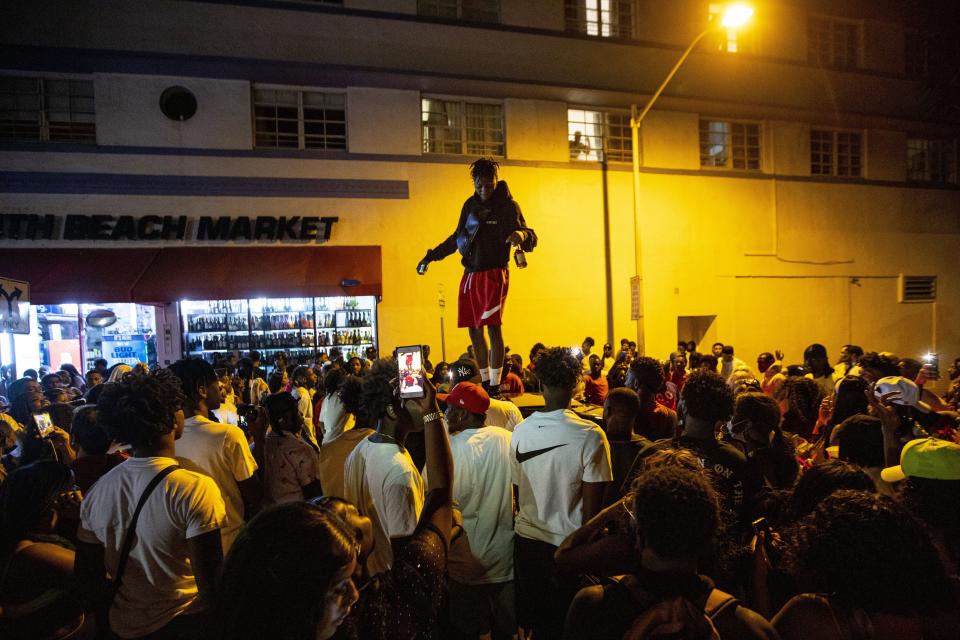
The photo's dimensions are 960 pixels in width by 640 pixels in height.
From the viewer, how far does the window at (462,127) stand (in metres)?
14.4

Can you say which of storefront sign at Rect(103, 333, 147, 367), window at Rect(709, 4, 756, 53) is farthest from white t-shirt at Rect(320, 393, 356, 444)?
window at Rect(709, 4, 756, 53)

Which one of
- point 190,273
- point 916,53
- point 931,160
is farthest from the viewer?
point 931,160

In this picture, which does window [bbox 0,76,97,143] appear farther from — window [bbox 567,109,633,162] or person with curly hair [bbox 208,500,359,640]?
person with curly hair [bbox 208,500,359,640]

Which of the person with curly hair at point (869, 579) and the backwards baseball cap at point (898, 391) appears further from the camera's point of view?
the backwards baseball cap at point (898, 391)

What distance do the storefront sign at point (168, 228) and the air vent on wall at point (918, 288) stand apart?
1890cm

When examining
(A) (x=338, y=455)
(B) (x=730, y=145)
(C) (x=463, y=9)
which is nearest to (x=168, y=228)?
(C) (x=463, y=9)

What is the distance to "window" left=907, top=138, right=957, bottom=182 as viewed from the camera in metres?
19.3

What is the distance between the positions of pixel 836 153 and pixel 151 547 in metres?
21.5

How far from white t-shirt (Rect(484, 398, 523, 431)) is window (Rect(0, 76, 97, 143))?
12.8 m

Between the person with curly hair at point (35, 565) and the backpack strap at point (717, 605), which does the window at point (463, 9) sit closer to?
the person with curly hair at point (35, 565)

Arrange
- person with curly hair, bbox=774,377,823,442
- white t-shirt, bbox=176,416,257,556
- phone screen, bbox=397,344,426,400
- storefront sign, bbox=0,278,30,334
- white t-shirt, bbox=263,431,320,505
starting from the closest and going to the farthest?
phone screen, bbox=397,344,426,400, white t-shirt, bbox=176,416,257,556, white t-shirt, bbox=263,431,320,505, person with curly hair, bbox=774,377,823,442, storefront sign, bbox=0,278,30,334

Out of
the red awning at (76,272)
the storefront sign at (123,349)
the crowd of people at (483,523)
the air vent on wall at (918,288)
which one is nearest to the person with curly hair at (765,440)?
the crowd of people at (483,523)

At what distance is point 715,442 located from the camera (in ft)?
9.82

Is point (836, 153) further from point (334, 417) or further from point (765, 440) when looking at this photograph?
point (334, 417)
